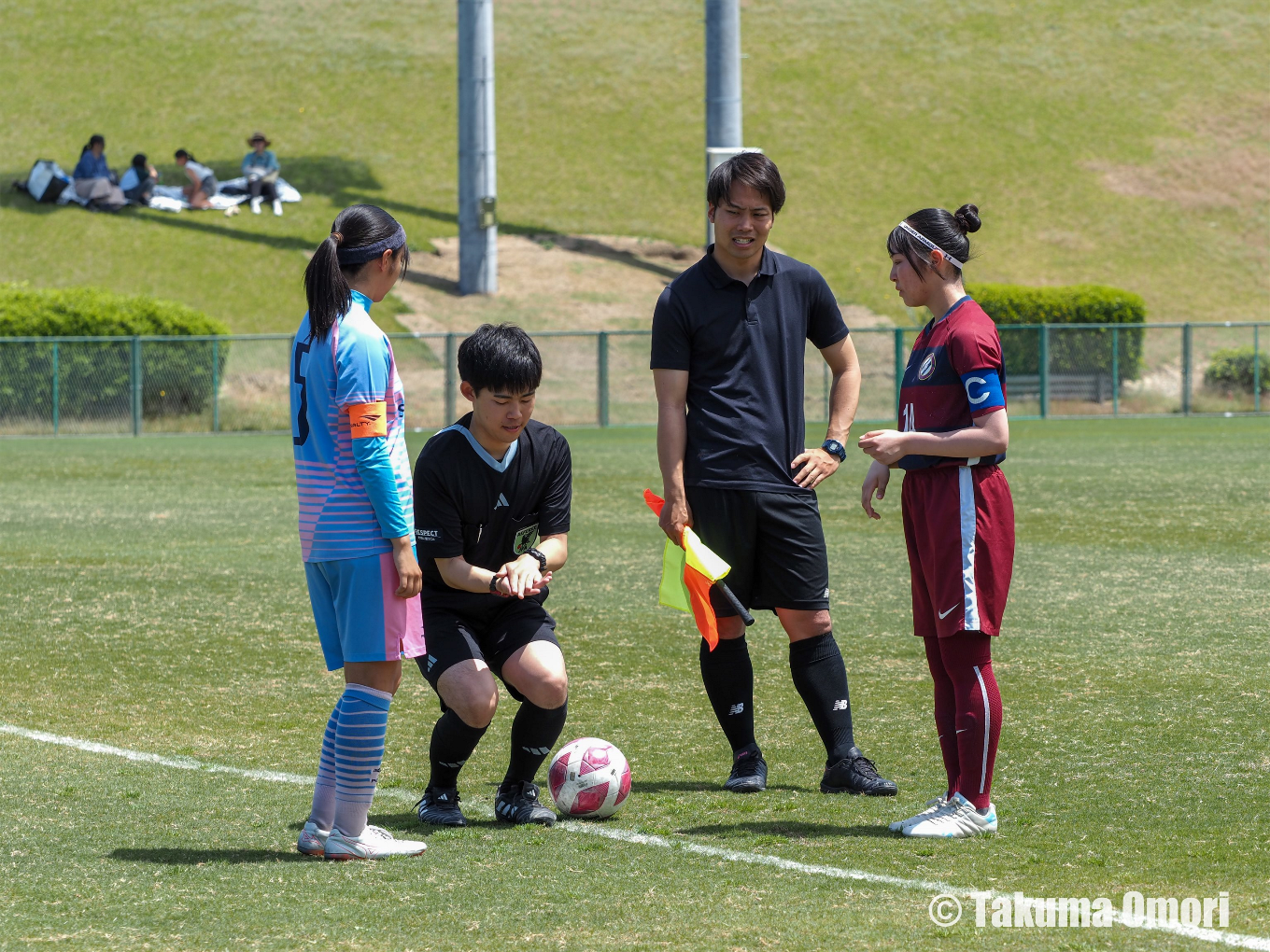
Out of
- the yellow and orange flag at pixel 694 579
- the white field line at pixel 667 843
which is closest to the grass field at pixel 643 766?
the white field line at pixel 667 843

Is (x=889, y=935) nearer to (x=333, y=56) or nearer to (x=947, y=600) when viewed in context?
(x=947, y=600)

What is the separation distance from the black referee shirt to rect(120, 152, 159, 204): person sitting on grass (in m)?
34.9

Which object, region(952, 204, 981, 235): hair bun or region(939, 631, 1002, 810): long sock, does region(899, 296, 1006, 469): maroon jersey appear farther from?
region(939, 631, 1002, 810): long sock

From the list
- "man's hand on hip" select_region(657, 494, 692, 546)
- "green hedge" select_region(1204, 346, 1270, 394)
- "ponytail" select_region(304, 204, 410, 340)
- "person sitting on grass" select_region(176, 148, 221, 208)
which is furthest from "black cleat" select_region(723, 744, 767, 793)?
"person sitting on grass" select_region(176, 148, 221, 208)

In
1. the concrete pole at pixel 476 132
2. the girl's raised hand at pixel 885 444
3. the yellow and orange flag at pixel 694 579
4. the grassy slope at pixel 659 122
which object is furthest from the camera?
the grassy slope at pixel 659 122

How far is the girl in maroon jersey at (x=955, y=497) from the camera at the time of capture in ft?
14.8

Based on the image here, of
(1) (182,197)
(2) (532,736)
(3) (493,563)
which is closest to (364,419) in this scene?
(3) (493,563)

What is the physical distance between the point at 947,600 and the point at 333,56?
46.4 m

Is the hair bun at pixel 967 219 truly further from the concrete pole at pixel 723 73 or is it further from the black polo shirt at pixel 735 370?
the concrete pole at pixel 723 73

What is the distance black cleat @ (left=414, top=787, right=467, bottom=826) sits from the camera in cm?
487

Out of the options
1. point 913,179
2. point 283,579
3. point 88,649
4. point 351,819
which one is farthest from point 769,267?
point 913,179

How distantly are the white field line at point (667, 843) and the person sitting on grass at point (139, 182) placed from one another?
3330cm

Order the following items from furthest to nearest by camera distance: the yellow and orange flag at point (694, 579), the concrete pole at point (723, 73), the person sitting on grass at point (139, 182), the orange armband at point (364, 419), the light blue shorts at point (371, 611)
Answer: the person sitting on grass at point (139, 182), the concrete pole at point (723, 73), the yellow and orange flag at point (694, 579), the light blue shorts at point (371, 611), the orange armband at point (364, 419)

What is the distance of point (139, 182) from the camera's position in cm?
3722
